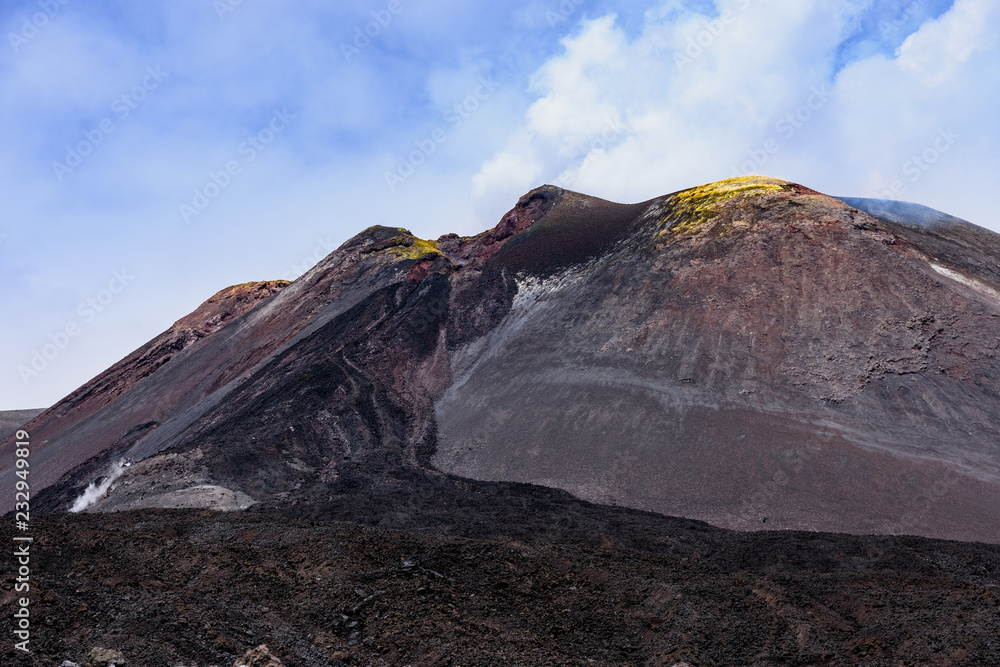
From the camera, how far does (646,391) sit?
2725cm

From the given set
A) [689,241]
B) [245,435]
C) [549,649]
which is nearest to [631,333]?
[689,241]

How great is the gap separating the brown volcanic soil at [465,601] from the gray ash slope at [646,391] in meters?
5.07

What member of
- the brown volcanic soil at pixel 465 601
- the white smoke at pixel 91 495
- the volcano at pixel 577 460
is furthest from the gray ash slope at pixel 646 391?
the brown volcanic soil at pixel 465 601

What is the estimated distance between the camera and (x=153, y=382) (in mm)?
45125

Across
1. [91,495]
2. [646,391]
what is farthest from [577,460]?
[91,495]

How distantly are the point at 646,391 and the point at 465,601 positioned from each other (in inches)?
683

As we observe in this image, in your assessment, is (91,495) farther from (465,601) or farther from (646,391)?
(646,391)

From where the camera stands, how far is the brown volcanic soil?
30.3ft

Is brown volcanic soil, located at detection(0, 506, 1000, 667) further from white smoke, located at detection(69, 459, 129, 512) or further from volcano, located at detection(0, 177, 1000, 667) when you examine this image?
white smoke, located at detection(69, 459, 129, 512)

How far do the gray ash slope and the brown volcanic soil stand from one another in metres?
5.07

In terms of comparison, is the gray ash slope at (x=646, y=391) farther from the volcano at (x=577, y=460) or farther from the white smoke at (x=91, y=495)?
the white smoke at (x=91, y=495)

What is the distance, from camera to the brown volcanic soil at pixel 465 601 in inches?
364

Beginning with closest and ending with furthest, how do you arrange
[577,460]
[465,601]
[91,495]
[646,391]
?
[465,601] < [577,460] < [91,495] < [646,391]

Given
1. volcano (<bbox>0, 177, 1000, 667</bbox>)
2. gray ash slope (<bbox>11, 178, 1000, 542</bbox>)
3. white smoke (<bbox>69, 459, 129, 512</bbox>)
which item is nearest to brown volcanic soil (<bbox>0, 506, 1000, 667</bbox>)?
volcano (<bbox>0, 177, 1000, 667</bbox>)
